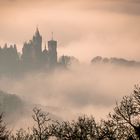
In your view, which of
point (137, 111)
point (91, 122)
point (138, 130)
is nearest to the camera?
point (138, 130)

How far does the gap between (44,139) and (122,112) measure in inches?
667

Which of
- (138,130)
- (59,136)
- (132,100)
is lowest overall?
(138,130)

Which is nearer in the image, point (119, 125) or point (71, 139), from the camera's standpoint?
point (119, 125)

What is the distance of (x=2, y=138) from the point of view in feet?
232

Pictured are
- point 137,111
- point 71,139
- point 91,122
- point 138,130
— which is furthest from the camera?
point 91,122

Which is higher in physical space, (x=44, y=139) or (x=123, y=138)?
(x=44, y=139)

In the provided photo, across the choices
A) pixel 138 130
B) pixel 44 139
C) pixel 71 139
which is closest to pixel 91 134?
pixel 71 139

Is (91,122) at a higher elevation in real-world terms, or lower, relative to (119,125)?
higher

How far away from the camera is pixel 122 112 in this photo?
229 feet

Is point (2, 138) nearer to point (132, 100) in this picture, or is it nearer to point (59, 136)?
point (59, 136)

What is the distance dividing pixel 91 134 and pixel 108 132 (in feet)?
14.5

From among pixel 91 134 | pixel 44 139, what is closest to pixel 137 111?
pixel 91 134

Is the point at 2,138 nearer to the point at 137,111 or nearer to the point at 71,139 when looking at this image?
the point at 71,139

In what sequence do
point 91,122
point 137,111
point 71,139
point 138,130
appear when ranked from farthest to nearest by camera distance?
point 91,122
point 71,139
point 137,111
point 138,130
